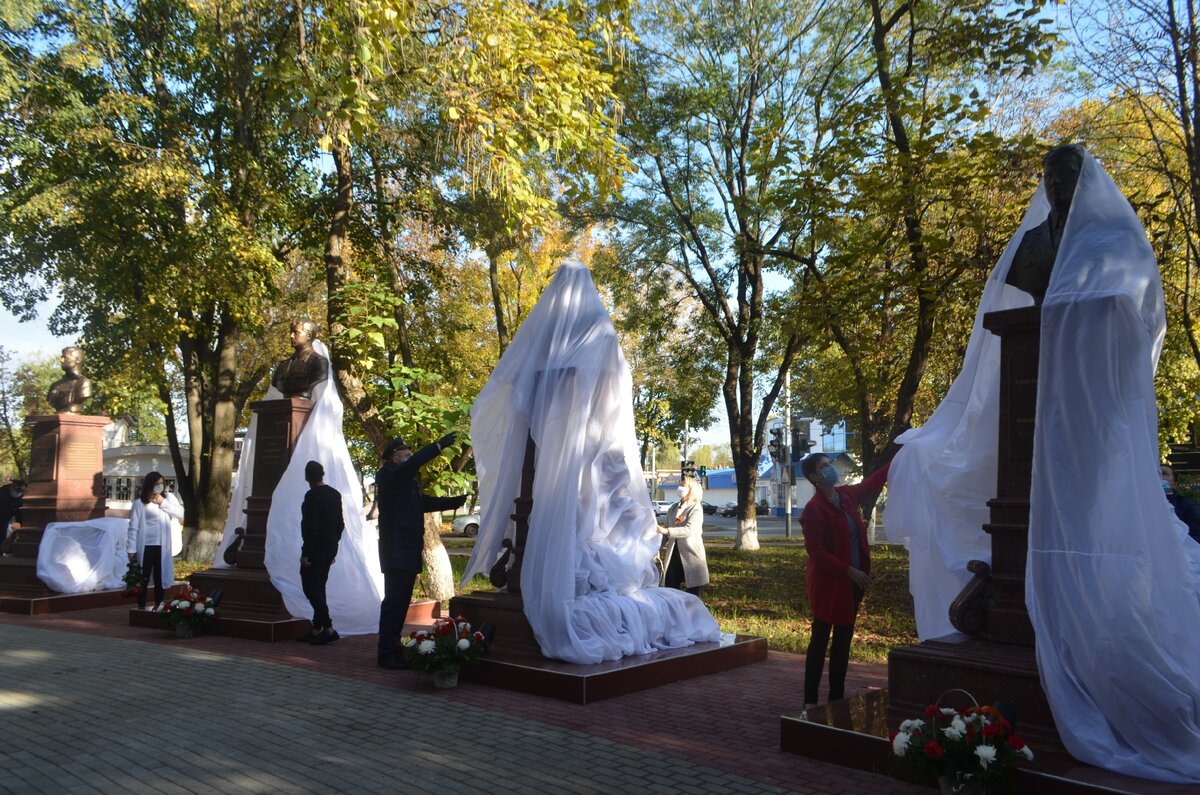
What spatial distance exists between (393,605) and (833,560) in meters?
4.04

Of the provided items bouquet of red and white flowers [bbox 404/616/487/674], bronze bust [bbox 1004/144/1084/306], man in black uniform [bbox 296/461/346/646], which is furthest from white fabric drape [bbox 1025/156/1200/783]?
man in black uniform [bbox 296/461/346/646]

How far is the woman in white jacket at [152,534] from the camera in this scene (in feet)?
39.3

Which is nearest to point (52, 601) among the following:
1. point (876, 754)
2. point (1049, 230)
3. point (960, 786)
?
point (876, 754)

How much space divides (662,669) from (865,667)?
2.30m

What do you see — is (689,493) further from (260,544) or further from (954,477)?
(260,544)

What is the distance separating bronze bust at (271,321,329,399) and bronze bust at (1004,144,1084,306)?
794 cm

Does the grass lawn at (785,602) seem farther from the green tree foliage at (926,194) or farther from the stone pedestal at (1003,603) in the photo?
the stone pedestal at (1003,603)

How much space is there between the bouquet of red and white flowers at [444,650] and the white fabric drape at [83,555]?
25.1ft

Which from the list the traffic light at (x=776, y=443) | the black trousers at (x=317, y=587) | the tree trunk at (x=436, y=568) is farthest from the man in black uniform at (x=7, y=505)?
the traffic light at (x=776, y=443)

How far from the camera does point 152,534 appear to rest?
1199cm

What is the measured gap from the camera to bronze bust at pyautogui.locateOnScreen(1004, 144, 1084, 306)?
5746 mm

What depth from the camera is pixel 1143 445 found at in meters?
5.01

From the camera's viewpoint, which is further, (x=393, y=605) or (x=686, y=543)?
(x=686, y=543)

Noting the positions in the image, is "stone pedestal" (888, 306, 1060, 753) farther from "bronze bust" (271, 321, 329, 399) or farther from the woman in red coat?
"bronze bust" (271, 321, 329, 399)
